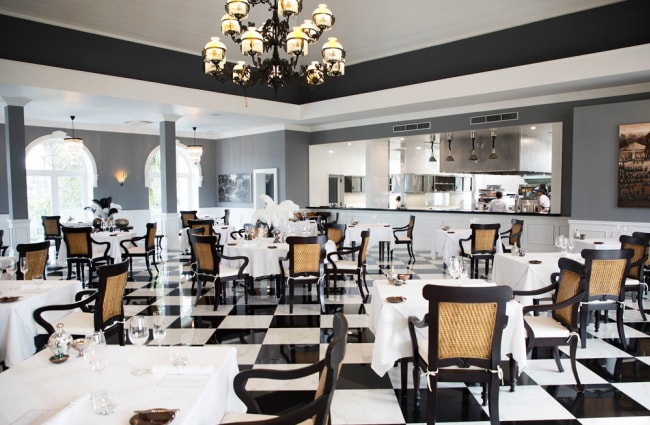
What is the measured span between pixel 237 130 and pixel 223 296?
950 cm

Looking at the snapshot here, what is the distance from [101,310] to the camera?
342cm

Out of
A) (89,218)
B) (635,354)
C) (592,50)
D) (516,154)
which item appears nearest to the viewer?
(635,354)

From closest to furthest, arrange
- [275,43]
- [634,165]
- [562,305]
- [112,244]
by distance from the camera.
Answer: [562,305] < [275,43] < [634,165] < [112,244]

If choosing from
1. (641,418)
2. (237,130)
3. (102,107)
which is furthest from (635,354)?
(237,130)

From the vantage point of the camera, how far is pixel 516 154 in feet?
35.3

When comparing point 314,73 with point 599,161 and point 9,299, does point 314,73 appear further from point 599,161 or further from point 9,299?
point 599,161

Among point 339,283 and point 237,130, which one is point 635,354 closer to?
point 339,283

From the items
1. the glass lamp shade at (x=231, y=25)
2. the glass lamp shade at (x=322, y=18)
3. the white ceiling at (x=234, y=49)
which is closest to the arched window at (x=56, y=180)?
the white ceiling at (x=234, y=49)

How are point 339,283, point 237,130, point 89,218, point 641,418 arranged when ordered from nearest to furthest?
point 641,418, point 339,283, point 89,218, point 237,130

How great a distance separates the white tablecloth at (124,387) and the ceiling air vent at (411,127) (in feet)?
31.0

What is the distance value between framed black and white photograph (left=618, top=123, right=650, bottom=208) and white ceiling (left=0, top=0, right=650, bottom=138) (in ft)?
3.16

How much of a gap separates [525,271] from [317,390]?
3530mm

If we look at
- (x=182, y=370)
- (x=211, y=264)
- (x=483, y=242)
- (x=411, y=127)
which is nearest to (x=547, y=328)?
(x=182, y=370)

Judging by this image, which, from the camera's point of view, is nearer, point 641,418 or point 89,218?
point 641,418
